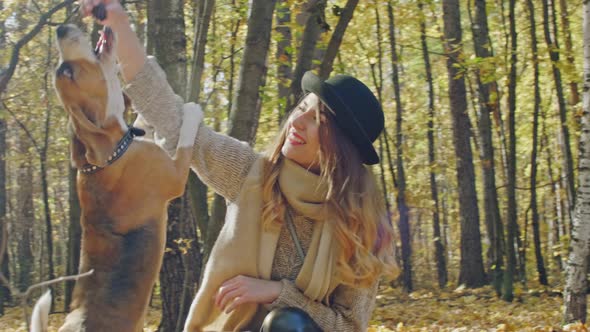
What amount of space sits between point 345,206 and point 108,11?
128 centimetres

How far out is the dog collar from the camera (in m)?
2.56

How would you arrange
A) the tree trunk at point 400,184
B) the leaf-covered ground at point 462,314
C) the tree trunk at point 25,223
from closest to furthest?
the leaf-covered ground at point 462,314 < the tree trunk at point 400,184 < the tree trunk at point 25,223

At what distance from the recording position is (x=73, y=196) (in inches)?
372

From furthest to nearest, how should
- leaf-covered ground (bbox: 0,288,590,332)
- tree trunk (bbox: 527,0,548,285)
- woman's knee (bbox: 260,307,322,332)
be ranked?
1. tree trunk (bbox: 527,0,548,285)
2. leaf-covered ground (bbox: 0,288,590,332)
3. woman's knee (bbox: 260,307,322,332)

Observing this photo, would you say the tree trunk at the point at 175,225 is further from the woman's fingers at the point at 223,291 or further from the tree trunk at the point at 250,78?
the woman's fingers at the point at 223,291

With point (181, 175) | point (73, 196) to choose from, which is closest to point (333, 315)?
point (181, 175)

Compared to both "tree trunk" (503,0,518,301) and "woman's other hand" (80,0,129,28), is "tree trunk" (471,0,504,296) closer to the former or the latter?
"tree trunk" (503,0,518,301)

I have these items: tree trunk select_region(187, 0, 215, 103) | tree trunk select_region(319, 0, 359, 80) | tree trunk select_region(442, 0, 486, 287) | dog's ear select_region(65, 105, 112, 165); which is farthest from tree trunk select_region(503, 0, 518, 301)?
dog's ear select_region(65, 105, 112, 165)

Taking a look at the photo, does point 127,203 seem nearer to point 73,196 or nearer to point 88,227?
point 88,227

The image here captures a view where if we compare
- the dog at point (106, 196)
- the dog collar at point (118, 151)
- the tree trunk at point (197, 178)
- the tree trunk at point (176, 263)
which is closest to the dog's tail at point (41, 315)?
the dog at point (106, 196)

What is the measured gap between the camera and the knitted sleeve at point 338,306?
3.13 metres

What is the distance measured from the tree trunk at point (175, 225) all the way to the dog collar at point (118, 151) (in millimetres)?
2551

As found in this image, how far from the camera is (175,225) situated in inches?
250

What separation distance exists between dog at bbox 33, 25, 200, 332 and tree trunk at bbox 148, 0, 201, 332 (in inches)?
103
